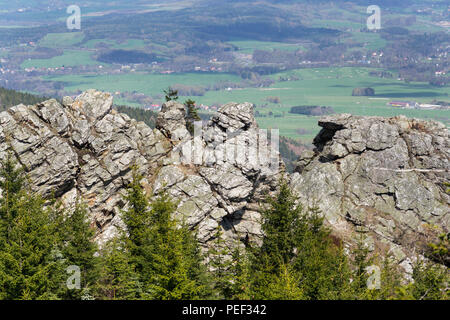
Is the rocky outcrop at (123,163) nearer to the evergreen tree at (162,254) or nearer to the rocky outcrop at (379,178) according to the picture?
the rocky outcrop at (379,178)

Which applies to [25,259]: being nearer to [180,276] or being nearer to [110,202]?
[180,276]

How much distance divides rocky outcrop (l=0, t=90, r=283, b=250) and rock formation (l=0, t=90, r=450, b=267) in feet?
0.48

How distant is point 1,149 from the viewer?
5609cm

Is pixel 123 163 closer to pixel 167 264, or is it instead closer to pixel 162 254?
pixel 162 254

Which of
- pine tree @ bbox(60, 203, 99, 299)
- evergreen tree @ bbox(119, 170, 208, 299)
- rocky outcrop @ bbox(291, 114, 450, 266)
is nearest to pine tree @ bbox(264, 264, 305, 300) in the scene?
evergreen tree @ bbox(119, 170, 208, 299)

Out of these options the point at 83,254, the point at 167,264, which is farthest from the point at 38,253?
the point at 167,264

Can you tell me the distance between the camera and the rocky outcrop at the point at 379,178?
198 ft

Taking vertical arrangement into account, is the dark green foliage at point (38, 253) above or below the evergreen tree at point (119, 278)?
above

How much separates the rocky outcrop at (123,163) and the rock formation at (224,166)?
146mm

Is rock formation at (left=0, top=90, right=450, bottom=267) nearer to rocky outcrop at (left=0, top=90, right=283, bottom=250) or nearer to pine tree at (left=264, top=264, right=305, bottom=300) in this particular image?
rocky outcrop at (left=0, top=90, right=283, bottom=250)

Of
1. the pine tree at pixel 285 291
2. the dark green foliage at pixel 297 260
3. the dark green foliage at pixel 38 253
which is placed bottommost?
the dark green foliage at pixel 297 260

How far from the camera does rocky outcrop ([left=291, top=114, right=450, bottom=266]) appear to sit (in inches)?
2375

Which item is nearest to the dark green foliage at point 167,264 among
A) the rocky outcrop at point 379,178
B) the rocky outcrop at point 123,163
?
the rocky outcrop at point 123,163
